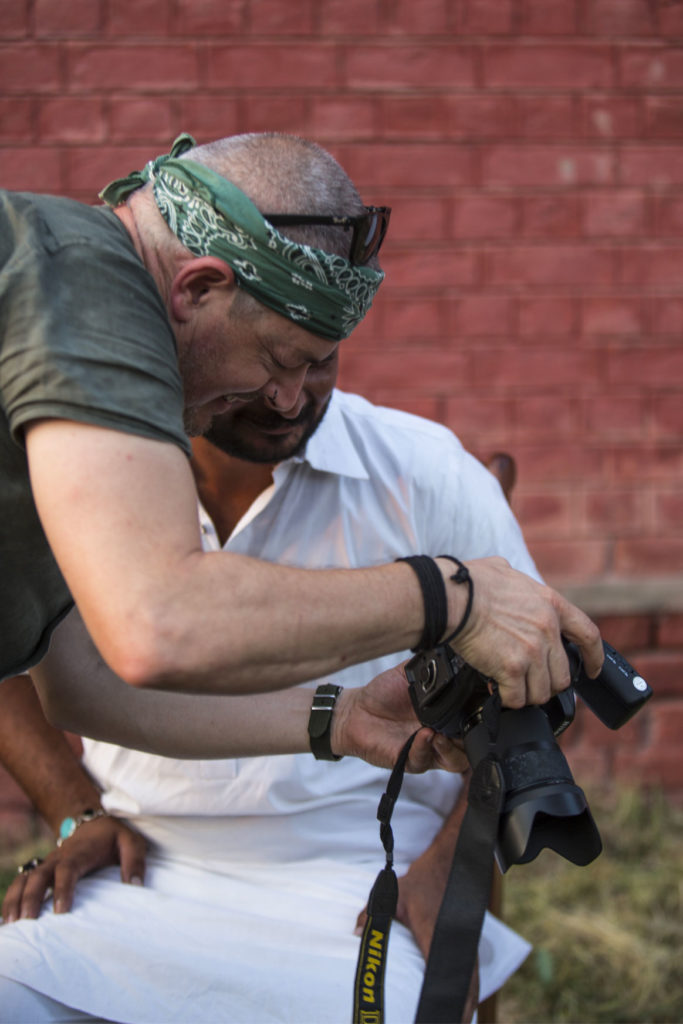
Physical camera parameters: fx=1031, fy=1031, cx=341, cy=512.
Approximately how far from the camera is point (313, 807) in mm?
1993

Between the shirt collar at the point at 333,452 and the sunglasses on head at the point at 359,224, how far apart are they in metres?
0.54

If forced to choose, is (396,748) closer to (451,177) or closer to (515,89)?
(451,177)

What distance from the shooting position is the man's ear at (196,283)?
1.38m

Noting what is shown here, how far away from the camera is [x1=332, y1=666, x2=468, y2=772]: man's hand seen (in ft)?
5.30

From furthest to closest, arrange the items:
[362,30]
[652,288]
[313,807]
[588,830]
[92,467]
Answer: [652,288]
[362,30]
[313,807]
[588,830]
[92,467]

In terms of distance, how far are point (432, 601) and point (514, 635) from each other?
130 millimetres

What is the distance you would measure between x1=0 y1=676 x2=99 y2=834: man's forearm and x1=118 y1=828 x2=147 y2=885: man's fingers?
126 mm

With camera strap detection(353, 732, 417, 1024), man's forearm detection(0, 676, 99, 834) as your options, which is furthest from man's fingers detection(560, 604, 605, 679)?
man's forearm detection(0, 676, 99, 834)

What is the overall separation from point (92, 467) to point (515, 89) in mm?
2499

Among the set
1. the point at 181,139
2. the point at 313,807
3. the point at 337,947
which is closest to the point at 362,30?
the point at 181,139

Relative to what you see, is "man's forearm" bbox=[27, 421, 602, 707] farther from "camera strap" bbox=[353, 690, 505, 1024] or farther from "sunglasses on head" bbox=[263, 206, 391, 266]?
"sunglasses on head" bbox=[263, 206, 391, 266]

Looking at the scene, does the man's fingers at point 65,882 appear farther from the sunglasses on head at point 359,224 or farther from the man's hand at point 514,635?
the sunglasses on head at point 359,224

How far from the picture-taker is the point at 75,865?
200 cm

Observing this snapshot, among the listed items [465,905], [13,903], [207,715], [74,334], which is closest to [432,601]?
[465,905]
